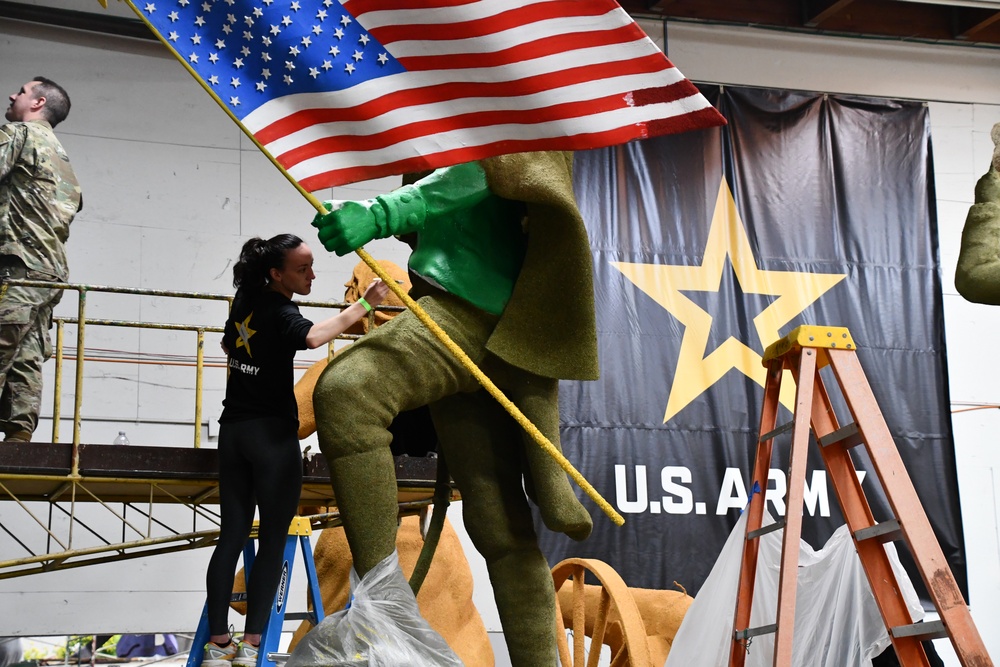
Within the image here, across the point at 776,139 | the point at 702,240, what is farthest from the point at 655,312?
the point at 776,139

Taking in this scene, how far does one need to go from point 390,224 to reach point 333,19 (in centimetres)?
52

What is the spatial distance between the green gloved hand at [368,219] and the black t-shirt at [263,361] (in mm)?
793

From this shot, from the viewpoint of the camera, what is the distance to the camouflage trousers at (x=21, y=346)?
4.77m

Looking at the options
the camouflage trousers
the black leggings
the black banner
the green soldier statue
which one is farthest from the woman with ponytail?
the black banner

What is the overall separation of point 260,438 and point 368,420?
0.86 meters

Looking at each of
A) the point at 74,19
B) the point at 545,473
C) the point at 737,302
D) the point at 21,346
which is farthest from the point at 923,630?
the point at 74,19

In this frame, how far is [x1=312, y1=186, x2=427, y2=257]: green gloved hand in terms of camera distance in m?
2.48

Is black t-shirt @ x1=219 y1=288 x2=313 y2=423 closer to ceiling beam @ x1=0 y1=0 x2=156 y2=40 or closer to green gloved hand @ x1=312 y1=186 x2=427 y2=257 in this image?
green gloved hand @ x1=312 y1=186 x2=427 y2=257

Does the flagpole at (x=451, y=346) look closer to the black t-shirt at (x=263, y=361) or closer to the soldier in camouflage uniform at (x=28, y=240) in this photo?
the black t-shirt at (x=263, y=361)

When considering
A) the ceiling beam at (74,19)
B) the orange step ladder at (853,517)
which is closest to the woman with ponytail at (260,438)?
the orange step ladder at (853,517)

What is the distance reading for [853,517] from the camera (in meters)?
2.84

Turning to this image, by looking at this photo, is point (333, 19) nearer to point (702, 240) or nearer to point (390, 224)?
point (390, 224)

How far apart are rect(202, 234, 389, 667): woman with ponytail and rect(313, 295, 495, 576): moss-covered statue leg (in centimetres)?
57

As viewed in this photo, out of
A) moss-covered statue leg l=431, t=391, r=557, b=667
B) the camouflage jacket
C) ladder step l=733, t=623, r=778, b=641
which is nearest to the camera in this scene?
moss-covered statue leg l=431, t=391, r=557, b=667
